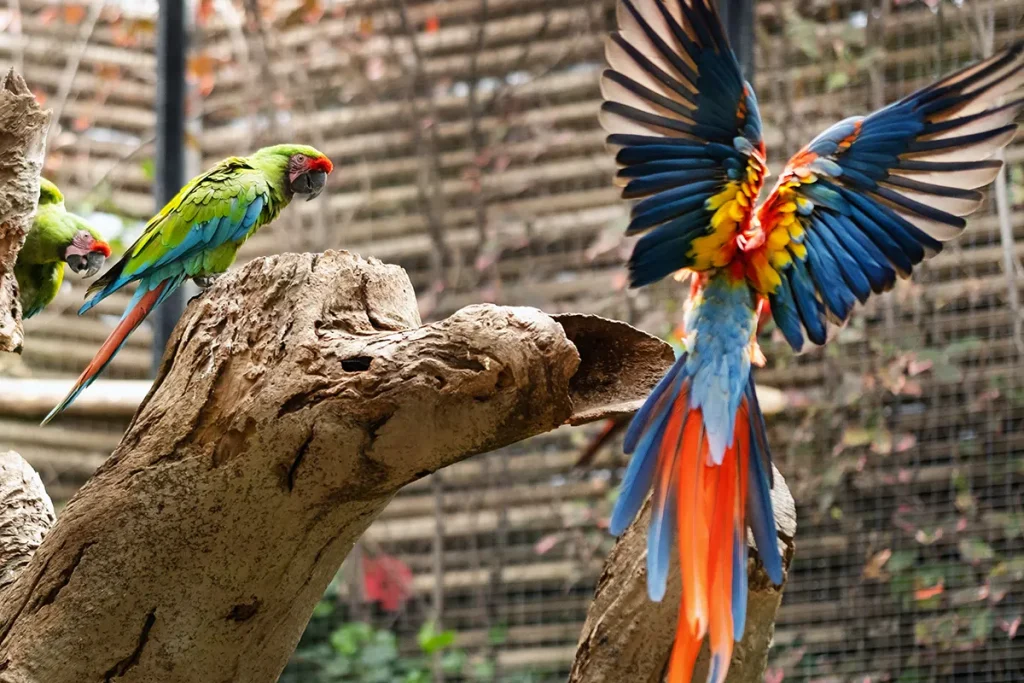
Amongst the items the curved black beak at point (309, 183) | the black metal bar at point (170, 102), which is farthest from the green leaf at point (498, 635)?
the curved black beak at point (309, 183)

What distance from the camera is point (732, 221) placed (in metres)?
1.05

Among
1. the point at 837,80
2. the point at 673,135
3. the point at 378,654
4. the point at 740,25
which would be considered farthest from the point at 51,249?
the point at 837,80

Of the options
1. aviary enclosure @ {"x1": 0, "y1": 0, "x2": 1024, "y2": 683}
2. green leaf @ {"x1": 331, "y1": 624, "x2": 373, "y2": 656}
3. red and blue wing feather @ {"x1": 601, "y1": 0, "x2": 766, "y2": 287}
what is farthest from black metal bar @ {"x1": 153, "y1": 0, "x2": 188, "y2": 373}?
red and blue wing feather @ {"x1": 601, "y1": 0, "x2": 766, "y2": 287}

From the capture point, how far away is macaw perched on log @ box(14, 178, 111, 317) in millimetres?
1134

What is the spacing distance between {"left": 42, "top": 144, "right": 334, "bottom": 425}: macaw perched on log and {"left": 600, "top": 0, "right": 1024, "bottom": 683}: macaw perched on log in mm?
503

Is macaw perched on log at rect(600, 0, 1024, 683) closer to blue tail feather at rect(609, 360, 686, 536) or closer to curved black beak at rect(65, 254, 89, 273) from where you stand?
blue tail feather at rect(609, 360, 686, 536)

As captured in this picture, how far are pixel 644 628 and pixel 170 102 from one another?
146 centimetres

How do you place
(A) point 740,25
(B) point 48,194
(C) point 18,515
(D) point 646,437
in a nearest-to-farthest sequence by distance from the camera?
(D) point 646,437, (C) point 18,515, (B) point 48,194, (A) point 740,25

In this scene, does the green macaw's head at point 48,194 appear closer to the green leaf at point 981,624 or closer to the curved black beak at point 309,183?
the curved black beak at point 309,183

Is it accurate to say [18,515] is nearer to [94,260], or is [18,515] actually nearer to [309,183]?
[94,260]

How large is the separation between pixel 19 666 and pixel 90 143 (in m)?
1.90

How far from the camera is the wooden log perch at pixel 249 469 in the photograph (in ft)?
2.72

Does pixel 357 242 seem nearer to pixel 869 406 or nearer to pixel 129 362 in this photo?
pixel 129 362

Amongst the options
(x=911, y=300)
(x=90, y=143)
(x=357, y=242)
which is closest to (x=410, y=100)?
(x=357, y=242)
